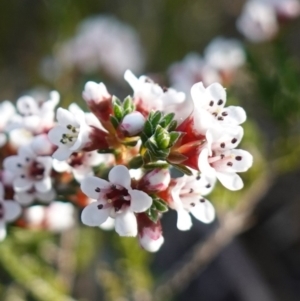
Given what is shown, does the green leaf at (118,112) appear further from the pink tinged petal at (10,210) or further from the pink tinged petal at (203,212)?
the pink tinged petal at (10,210)

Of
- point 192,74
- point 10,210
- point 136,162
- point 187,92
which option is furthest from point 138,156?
point 192,74

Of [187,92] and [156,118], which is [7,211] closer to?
[156,118]

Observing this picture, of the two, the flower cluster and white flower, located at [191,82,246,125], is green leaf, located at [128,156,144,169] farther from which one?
white flower, located at [191,82,246,125]

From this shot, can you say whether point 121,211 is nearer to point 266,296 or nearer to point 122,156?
point 122,156

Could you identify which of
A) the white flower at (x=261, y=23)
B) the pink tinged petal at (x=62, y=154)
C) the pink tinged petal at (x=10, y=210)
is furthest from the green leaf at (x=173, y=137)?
the white flower at (x=261, y=23)

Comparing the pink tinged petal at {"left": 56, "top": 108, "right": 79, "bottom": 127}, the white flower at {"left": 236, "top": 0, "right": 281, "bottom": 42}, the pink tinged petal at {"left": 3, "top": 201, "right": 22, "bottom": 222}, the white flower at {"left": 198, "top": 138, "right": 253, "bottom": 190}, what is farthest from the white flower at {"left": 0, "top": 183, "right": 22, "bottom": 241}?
the white flower at {"left": 236, "top": 0, "right": 281, "bottom": 42}
